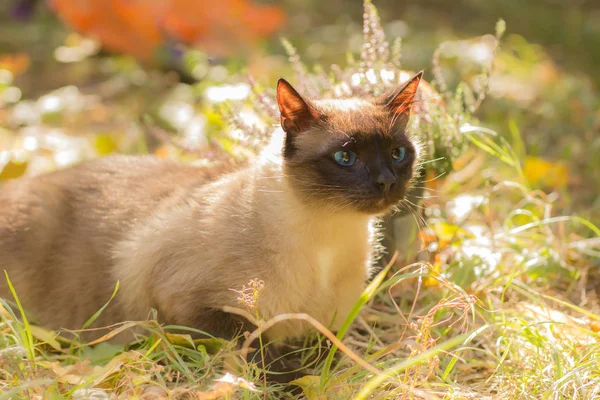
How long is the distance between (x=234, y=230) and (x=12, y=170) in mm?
Answer: 1643

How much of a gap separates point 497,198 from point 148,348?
2.00 meters

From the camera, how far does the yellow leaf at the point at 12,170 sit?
127 inches

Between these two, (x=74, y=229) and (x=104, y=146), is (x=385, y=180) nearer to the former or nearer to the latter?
(x=74, y=229)

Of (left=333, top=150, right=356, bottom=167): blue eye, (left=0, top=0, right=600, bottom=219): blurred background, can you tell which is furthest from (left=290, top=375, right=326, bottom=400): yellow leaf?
(left=0, top=0, right=600, bottom=219): blurred background

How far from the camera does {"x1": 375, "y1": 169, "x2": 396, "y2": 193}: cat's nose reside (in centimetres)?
195

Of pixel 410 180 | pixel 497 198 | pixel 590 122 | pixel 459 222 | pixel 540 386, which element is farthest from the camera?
pixel 590 122

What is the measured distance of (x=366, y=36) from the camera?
2.50 m

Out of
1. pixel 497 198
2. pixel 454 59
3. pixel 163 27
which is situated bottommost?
pixel 497 198

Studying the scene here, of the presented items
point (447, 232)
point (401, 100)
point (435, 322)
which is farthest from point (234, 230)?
point (447, 232)

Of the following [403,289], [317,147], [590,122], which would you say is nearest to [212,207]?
[317,147]

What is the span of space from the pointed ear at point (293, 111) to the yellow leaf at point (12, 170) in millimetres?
1760

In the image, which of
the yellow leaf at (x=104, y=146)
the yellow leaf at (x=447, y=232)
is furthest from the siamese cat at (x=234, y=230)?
the yellow leaf at (x=104, y=146)

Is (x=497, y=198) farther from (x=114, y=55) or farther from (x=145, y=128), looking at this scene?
(x=114, y=55)

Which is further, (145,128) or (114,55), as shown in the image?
(114,55)
